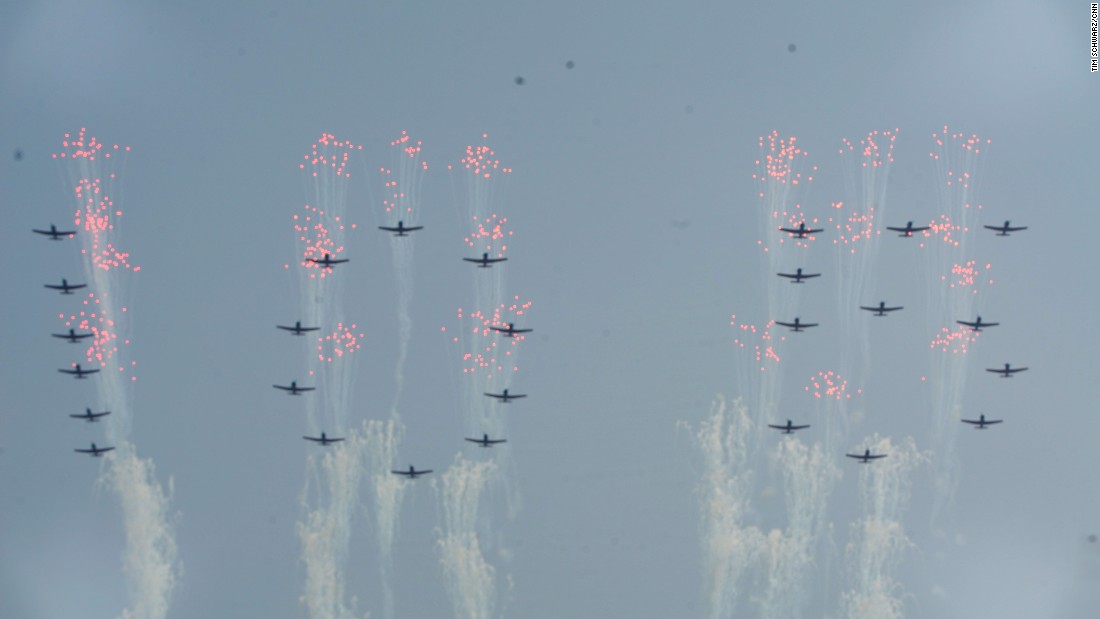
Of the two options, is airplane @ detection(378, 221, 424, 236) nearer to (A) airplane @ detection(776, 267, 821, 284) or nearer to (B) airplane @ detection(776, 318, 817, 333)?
(A) airplane @ detection(776, 267, 821, 284)

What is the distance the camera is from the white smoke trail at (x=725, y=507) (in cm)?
2903

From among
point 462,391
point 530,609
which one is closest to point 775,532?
point 530,609

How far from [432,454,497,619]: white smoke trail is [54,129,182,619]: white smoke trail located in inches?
225

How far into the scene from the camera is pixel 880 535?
29266mm

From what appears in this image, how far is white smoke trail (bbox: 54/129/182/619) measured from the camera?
2912cm

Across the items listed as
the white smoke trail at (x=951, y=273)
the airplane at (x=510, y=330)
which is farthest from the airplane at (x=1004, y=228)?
the airplane at (x=510, y=330)

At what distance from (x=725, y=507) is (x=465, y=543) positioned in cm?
552

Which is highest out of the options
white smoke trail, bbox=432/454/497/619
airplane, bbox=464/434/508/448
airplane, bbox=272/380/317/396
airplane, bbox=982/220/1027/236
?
airplane, bbox=982/220/1027/236

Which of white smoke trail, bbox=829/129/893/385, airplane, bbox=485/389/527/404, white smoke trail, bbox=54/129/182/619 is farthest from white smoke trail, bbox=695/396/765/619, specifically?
white smoke trail, bbox=54/129/182/619

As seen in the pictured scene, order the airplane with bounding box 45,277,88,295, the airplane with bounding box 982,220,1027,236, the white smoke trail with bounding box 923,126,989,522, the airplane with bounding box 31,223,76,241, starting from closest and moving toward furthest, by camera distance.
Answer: the airplane with bounding box 45,277,88,295 < the airplane with bounding box 31,223,76,241 < the airplane with bounding box 982,220,1027,236 < the white smoke trail with bounding box 923,126,989,522

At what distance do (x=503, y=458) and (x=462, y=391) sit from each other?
65.6 inches

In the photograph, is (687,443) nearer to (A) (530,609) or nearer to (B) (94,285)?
(A) (530,609)

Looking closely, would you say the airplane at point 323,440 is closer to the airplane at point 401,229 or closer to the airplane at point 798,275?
the airplane at point 401,229

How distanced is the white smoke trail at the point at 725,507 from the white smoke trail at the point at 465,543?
14.8 ft
